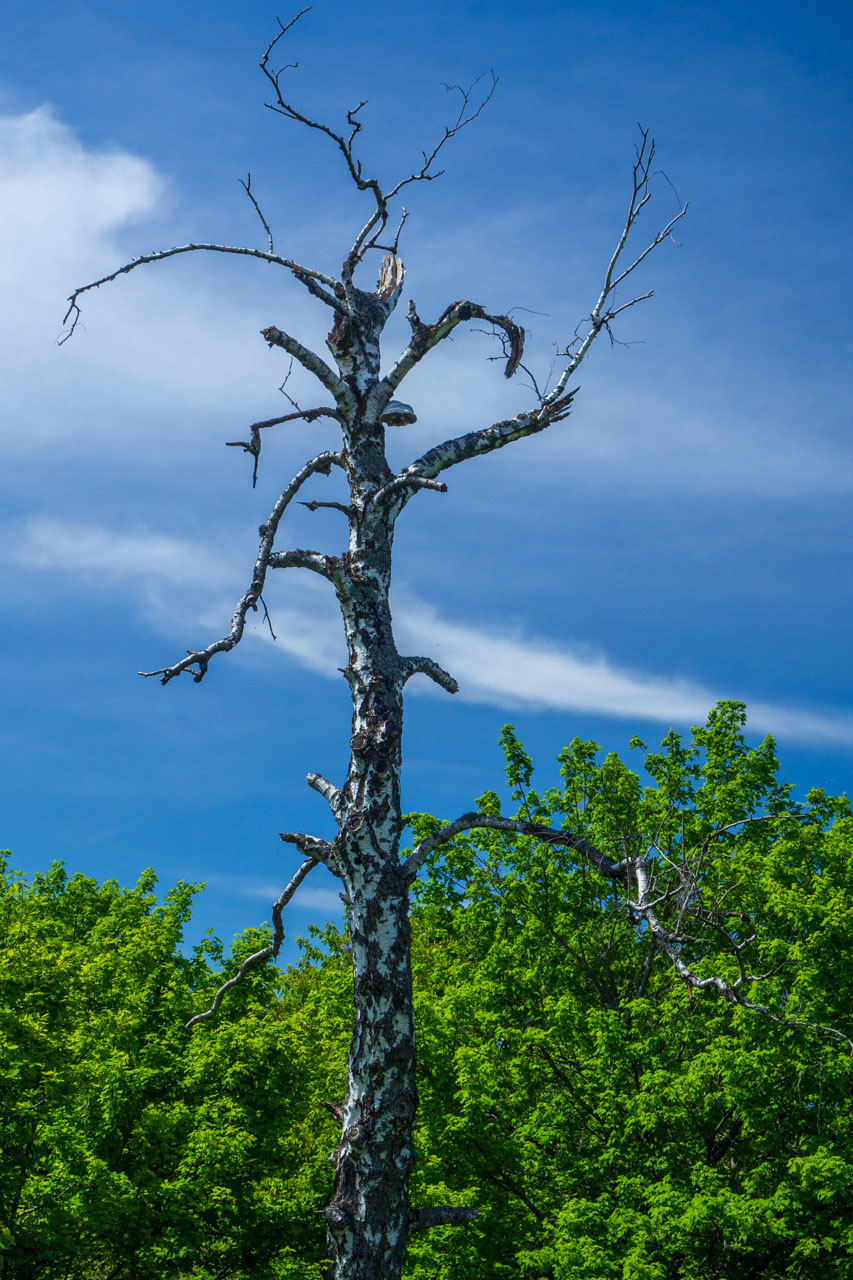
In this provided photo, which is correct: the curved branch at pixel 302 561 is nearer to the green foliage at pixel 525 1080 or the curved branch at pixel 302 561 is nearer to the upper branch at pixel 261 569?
the upper branch at pixel 261 569

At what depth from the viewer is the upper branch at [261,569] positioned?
6.53 metres

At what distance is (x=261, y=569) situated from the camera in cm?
680

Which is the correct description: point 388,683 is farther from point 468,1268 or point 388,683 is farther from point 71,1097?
point 71,1097

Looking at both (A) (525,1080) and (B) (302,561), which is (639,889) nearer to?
(B) (302,561)

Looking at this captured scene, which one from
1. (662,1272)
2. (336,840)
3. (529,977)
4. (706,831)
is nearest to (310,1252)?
(529,977)

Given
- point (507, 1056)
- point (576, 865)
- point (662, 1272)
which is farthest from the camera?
point (576, 865)

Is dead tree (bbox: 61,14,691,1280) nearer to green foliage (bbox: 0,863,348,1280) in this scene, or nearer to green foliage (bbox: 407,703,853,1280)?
green foliage (bbox: 407,703,853,1280)

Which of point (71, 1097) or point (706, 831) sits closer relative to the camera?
point (71, 1097)

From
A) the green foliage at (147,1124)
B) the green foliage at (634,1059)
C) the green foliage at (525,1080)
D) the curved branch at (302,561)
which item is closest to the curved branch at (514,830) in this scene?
the curved branch at (302,561)

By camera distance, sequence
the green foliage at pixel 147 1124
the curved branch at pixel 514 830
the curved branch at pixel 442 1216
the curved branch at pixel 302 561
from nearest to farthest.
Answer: the curved branch at pixel 442 1216 < the curved branch at pixel 514 830 < the curved branch at pixel 302 561 < the green foliage at pixel 147 1124

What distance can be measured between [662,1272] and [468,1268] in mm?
3318

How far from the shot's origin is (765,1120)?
16938mm

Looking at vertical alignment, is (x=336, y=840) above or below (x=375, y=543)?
below

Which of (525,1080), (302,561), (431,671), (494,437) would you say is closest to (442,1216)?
(431,671)
